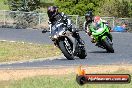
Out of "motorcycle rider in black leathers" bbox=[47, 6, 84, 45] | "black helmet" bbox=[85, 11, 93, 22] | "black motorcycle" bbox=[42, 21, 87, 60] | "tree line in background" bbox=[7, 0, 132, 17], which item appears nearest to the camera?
"motorcycle rider in black leathers" bbox=[47, 6, 84, 45]

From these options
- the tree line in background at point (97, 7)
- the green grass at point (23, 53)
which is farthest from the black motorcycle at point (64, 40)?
the tree line in background at point (97, 7)

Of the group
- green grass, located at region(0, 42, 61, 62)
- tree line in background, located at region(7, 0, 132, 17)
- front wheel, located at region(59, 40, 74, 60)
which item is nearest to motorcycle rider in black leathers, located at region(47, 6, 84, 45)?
front wheel, located at region(59, 40, 74, 60)

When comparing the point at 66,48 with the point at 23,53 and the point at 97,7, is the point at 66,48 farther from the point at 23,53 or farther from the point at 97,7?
the point at 97,7

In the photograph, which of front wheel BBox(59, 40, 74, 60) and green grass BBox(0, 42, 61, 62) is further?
green grass BBox(0, 42, 61, 62)

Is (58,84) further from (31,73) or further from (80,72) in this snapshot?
(80,72)

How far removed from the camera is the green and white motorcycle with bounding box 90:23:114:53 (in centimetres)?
1978

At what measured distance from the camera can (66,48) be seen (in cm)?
1684

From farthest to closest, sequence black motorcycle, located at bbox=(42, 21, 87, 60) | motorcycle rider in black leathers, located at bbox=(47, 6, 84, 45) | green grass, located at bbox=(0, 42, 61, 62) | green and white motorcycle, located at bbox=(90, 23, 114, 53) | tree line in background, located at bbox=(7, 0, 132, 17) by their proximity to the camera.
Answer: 1. tree line in background, located at bbox=(7, 0, 132, 17)
2. green and white motorcycle, located at bbox=(90, 23, 114, 53)
3. green grass, located at bbox=(0, 42, 61, 62)
4. black motorcycle, located at bbox=(42, 21, 87, 60)
5. motorcycle rider in black leathers, located at bbox=(47, 6, 84, 45)

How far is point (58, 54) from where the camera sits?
803 inches

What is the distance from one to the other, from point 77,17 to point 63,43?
74.2 feet

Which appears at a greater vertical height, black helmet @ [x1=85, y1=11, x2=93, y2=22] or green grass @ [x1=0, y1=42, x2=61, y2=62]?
black helmet @ [x1=85, y1=11, x2=93, y2=22]

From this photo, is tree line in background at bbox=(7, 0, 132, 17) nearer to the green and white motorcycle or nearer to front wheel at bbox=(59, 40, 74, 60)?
the green and white motorcycle

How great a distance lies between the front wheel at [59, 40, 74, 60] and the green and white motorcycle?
9.80ft

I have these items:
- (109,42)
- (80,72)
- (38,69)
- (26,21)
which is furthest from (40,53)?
(26,21)
